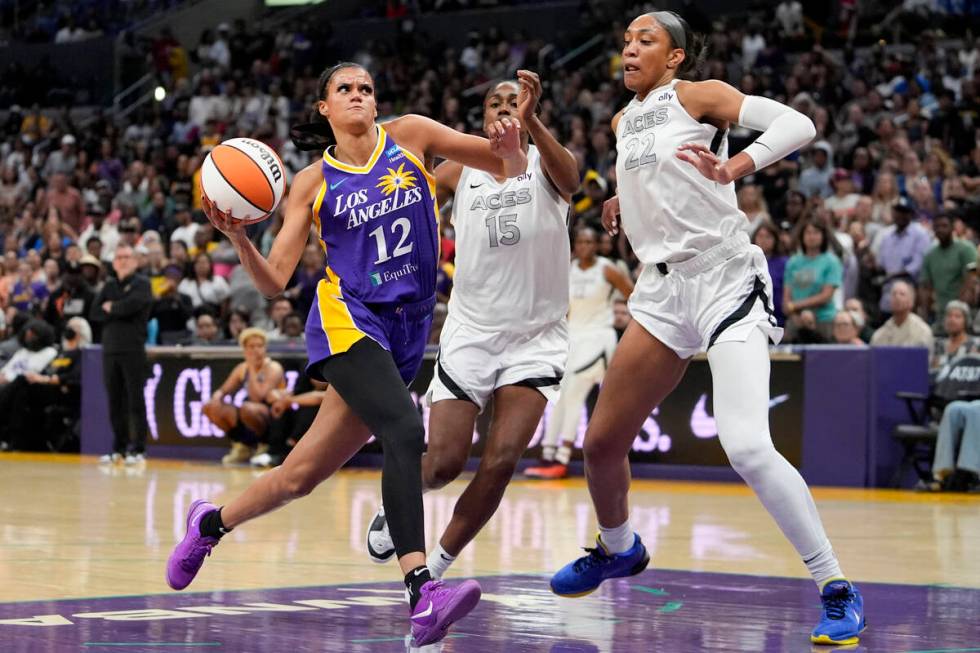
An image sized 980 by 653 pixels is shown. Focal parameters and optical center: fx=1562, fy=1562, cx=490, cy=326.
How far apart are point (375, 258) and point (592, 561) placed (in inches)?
64.4

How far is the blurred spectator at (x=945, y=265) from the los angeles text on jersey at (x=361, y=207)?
31.0 feet

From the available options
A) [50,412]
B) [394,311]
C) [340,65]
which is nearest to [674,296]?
[394,311]

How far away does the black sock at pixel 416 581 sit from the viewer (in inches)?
206

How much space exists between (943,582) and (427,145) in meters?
3.30

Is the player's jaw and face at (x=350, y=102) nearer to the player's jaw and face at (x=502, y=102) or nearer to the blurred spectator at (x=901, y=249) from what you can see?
the player's jaw and face at (x=502, y=102)

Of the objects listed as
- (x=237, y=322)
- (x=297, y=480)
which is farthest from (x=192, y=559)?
(x=237, y=322)

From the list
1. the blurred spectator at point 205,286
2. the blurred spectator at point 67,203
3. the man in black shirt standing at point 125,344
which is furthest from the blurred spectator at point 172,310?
the blurred spectator at point 67,203

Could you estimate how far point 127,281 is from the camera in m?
15.7

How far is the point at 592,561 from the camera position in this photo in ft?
21.4

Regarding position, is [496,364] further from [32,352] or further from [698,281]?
[32,352]

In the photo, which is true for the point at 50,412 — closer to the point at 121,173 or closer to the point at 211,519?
the point at 121,173

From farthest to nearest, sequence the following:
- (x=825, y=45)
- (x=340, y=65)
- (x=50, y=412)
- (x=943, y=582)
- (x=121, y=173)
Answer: (x=121, y=173) < (x=825, y=45) < (x=50, y=412) < (x=943, y=582) < (x=340, y=65)

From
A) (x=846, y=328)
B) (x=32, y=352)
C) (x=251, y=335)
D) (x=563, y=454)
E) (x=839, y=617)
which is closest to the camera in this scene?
(x=839, y=617)

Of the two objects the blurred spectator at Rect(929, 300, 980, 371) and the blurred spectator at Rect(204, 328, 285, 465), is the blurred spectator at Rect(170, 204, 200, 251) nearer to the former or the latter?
the blurred spectator at Rect(204, 328, 285, 465)
